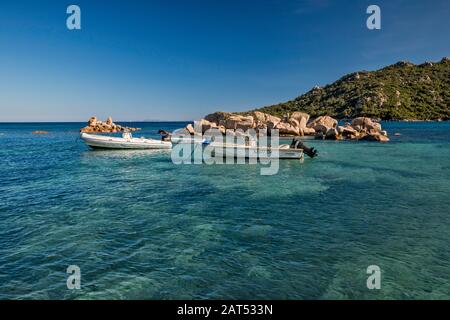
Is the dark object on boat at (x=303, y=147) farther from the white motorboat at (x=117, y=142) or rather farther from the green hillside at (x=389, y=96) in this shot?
the green hillside at (x=389, y=96)

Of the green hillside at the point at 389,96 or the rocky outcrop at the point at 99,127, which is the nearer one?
the rocky outcrop at the point at 99,127

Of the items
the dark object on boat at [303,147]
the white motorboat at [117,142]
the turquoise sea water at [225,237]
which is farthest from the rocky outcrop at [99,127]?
the dark object on boat at [303,147]

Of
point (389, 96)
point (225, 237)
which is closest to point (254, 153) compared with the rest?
point (225, 237)

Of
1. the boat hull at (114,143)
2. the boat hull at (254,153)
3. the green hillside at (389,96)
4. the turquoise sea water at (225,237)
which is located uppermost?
the green hillside at (389,96)

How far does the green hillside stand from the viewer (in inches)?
5182

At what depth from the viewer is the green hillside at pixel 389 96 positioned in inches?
5182

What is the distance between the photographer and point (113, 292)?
8.20 m

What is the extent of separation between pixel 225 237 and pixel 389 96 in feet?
496

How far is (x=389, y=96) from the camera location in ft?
458

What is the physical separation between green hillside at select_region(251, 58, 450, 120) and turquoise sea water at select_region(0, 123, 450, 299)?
405ft

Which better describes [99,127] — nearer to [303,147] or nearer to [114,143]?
[114,143]

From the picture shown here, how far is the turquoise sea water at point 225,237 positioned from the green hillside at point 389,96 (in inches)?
4862

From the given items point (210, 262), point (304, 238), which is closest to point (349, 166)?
point (304, 238)
